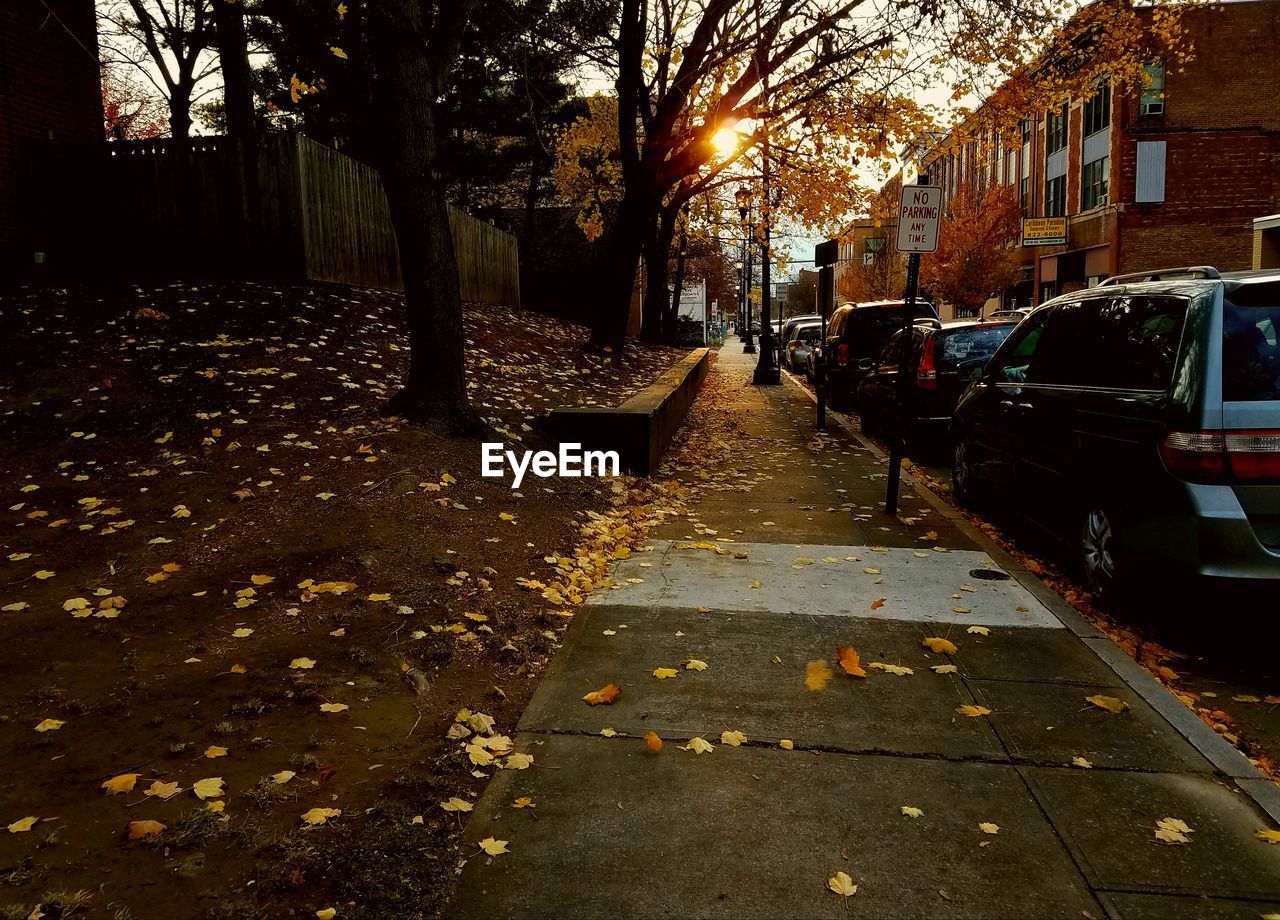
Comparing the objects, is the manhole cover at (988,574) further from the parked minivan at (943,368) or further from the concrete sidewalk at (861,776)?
the parked minivan at (943,368)

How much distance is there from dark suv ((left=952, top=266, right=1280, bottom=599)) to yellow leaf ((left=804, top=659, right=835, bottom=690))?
1.90m

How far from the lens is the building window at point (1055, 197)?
4287 centimetres

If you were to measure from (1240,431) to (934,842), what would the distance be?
9.14 ft

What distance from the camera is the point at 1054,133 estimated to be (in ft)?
143

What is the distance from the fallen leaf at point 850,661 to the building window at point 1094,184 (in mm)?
40622

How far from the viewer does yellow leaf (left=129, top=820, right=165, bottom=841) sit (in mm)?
2875

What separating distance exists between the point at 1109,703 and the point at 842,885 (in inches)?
79.8

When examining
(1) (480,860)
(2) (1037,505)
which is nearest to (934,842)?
(1) (480,860)

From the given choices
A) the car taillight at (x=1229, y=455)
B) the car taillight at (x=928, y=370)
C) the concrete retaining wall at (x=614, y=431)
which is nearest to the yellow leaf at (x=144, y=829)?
the car taillight at (x=1229, y=455)

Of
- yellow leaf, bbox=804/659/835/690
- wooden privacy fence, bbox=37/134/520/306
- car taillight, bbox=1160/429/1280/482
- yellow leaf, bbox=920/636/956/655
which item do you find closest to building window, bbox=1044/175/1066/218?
wooden privacy fence, bbox=37/134/520/306

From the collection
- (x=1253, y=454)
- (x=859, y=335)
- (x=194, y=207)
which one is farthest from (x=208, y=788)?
(x=859, y=335)

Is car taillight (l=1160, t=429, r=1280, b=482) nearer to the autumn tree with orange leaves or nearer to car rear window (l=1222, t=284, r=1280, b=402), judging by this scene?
car rear window (l=1222, t=284, r=1280, b=402)

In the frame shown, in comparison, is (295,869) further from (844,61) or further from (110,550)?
(844,61)

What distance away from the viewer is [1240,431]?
4.33 metres
